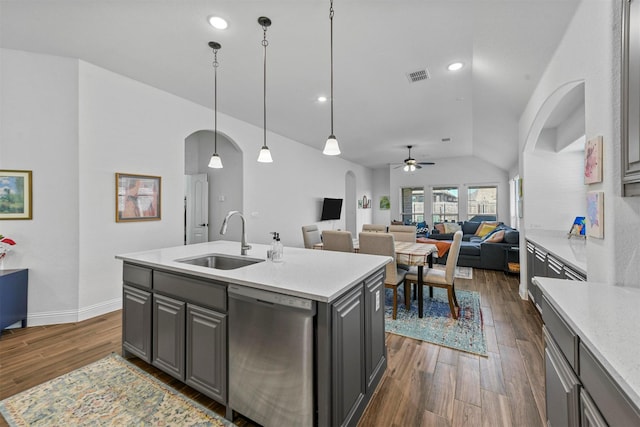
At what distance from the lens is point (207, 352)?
5.64ft

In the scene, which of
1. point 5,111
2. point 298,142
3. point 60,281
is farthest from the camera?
point 298,142

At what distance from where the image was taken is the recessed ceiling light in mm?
→ 2322

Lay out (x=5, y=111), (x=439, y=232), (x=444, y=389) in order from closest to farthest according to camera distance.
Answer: (x=444, y=389) < (x=5, y=111) < (x=439, y=232)

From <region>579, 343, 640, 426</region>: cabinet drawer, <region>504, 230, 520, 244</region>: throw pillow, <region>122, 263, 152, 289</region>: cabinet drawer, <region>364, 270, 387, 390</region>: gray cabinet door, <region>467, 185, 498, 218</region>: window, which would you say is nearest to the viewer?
<region>579, 343, 640, 426</region>: cabinet drawer

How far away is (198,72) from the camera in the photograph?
3.28 metres

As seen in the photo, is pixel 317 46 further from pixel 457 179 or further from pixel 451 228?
pixel 457 179

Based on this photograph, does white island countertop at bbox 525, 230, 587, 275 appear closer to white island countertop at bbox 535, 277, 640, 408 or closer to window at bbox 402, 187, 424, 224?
white island countertop at bbox 535, 277, 640, 408

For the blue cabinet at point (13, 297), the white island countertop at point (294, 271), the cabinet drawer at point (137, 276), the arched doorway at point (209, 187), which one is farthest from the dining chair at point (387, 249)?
the blue cabinet at point (13, 297)

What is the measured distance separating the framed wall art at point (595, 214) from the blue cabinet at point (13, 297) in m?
4.83

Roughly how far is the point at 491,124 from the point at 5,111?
660 cm

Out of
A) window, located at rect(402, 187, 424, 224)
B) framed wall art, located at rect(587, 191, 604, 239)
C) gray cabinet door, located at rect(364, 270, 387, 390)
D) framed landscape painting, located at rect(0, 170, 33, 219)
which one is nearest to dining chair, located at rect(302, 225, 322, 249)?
gray cabinet door, located at rect(364, 270, 387, 390)

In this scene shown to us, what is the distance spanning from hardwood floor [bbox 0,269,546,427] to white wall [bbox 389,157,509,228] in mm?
6162

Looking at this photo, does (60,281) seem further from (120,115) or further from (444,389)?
(444,389)

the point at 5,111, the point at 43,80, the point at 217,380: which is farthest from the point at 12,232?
the point at 217,380
